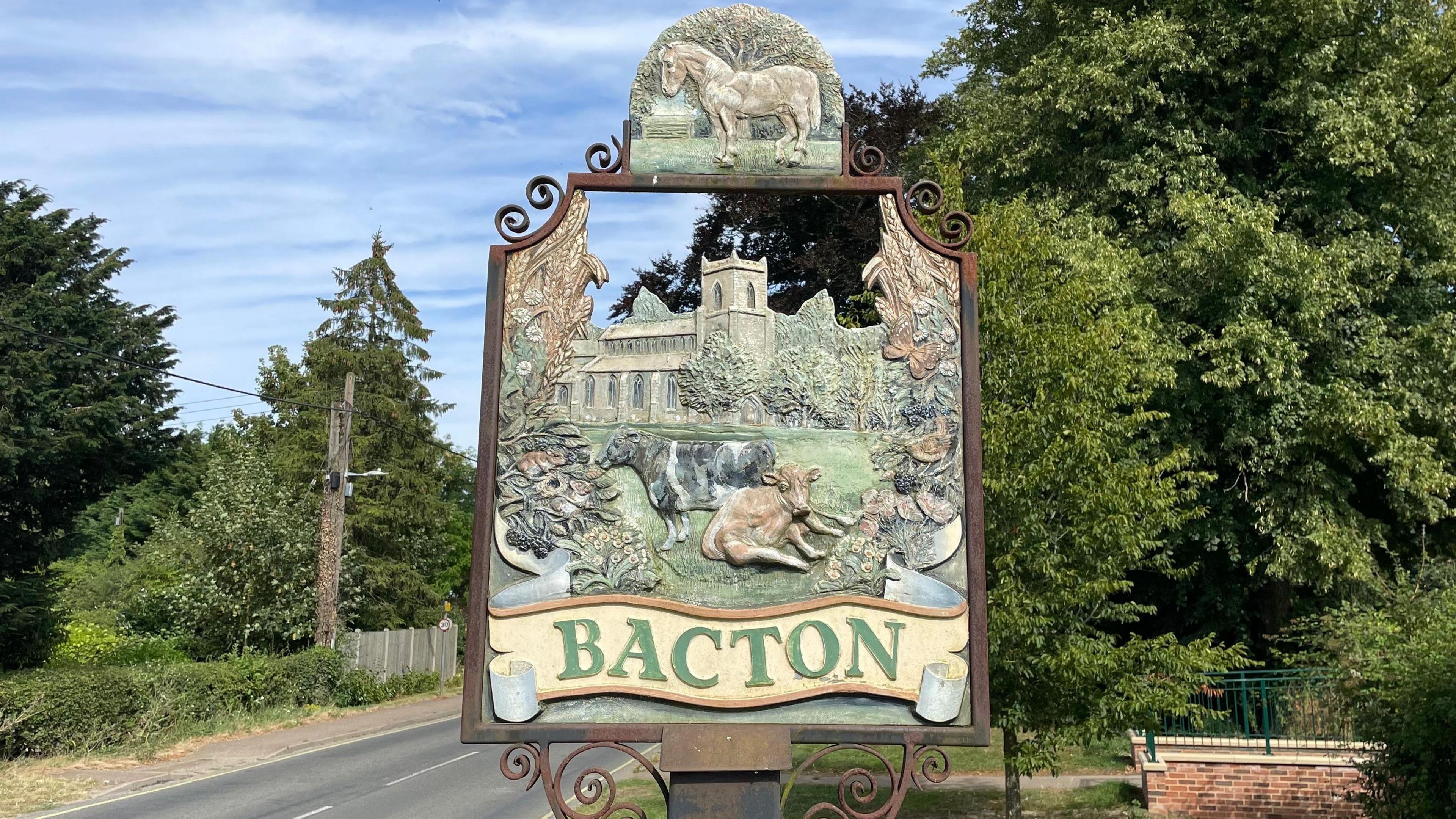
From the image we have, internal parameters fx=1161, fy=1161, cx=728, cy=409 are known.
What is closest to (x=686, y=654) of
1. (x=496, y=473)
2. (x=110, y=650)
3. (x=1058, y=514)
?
(x=496, y=473)

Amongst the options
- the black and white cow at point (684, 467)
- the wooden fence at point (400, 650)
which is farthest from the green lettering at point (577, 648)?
the wooden fence at point (400, 650)

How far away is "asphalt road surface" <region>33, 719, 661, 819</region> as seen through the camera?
49.9 feet

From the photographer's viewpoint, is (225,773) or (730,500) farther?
(225,773)

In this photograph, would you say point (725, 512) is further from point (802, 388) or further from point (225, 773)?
point (225, 773)

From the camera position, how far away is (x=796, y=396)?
20.3 feet

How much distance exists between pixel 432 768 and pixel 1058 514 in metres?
13.2

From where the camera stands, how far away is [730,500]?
604cm

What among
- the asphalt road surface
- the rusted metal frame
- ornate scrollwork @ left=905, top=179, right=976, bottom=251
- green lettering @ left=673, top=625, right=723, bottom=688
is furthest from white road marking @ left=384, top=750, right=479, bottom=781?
ornate scrollwork @ left=905, top=179, right=976, bottom=251

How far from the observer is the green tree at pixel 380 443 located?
3994cm

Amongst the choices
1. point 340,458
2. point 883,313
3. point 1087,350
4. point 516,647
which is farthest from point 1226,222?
point 340,458

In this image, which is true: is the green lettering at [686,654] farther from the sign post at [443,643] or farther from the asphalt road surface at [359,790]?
the sign post at [443,643]

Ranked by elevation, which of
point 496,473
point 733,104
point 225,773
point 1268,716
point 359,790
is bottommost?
point 225,773

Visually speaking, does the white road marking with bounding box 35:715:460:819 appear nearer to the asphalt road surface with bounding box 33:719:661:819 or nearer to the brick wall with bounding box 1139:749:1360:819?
the asphalt road surface with bounding box 33:719:661:819

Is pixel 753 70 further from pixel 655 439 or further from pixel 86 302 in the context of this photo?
pixel 86 302
